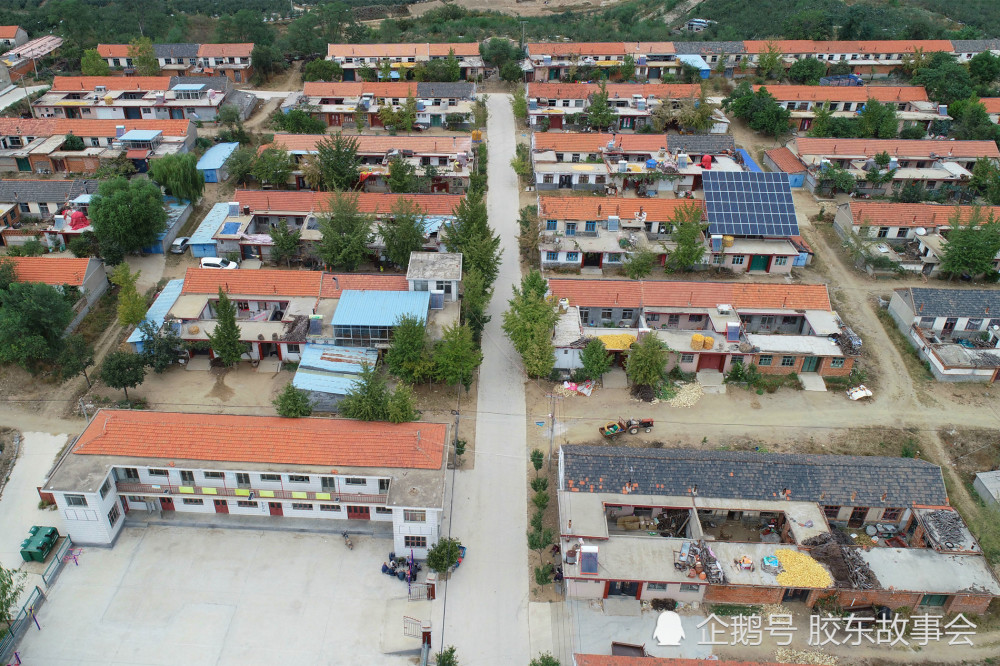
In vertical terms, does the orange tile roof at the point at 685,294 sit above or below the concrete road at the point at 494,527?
above

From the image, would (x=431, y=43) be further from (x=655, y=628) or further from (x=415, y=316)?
(x=655, y=628)

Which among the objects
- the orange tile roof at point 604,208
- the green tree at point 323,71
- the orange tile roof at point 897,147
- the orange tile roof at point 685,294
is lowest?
the orange tile roof at point 685,294

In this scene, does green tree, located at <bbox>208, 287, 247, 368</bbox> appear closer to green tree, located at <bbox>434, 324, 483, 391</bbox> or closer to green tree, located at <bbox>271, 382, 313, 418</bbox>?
green tree, located at <bbox>271, 382, 313, 418</bbox>

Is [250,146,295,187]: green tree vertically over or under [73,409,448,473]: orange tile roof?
over

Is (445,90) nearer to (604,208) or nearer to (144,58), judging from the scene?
(604,208)

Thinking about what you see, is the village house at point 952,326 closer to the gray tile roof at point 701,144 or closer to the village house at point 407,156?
the gray tile roof at point 701,144

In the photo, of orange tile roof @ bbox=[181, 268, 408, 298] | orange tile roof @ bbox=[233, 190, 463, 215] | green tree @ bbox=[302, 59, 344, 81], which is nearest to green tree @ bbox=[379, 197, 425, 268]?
orange tile roof @ bbox=[181, 268, 408, 298]

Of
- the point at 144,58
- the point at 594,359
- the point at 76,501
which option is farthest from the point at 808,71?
the point at 76,501

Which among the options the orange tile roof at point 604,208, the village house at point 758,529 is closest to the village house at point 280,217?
the orange tile roof at point 604,208
